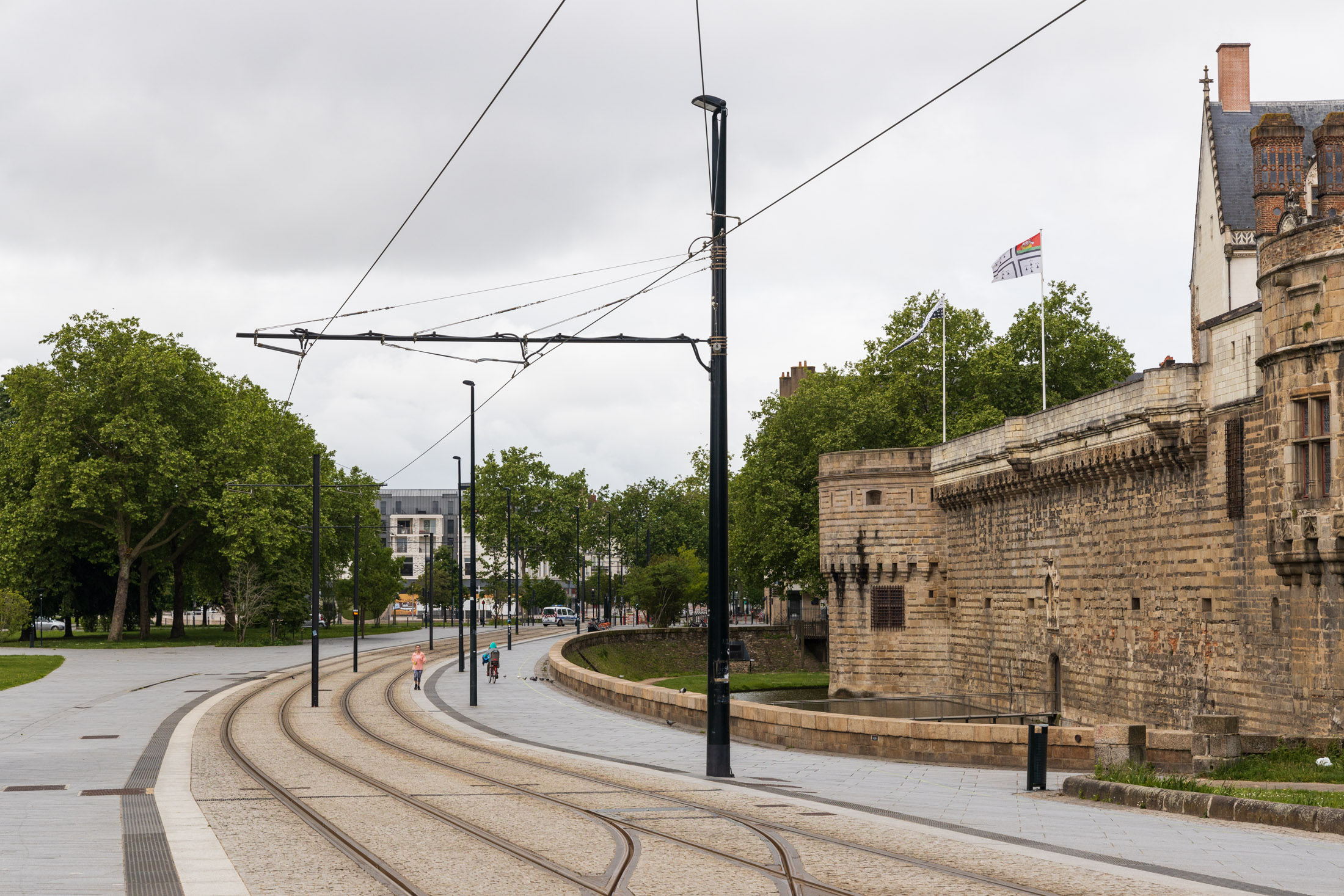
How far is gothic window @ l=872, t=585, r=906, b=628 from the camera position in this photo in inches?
1903

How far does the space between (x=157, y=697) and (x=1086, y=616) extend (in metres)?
26.7

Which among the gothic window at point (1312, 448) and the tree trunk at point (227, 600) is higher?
the gothic window at point (1312, 448)

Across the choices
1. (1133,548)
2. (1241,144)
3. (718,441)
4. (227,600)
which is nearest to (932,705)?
(1133,548)

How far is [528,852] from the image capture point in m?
11.4

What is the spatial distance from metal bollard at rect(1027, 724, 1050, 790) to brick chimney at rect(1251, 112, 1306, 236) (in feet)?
99.1

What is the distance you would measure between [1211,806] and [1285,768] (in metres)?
3.35

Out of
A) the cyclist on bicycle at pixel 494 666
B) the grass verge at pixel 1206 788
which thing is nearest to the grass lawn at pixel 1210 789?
the grass verge at pixel 1206 788

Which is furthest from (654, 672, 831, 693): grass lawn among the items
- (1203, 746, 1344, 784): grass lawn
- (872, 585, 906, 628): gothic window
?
(1203, 746, 1344, 784): grass lawn

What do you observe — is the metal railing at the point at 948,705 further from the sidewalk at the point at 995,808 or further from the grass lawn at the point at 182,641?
the grass lawn at the point at 182,641

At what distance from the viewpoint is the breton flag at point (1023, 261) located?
41.7 meters

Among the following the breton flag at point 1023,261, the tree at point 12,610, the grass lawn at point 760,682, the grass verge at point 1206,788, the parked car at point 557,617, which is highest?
the breton flag at point 1023,261

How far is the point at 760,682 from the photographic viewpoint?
5931 cm

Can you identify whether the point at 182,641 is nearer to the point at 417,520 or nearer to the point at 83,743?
the point at 83,743

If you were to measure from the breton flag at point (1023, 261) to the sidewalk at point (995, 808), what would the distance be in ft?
68.8
